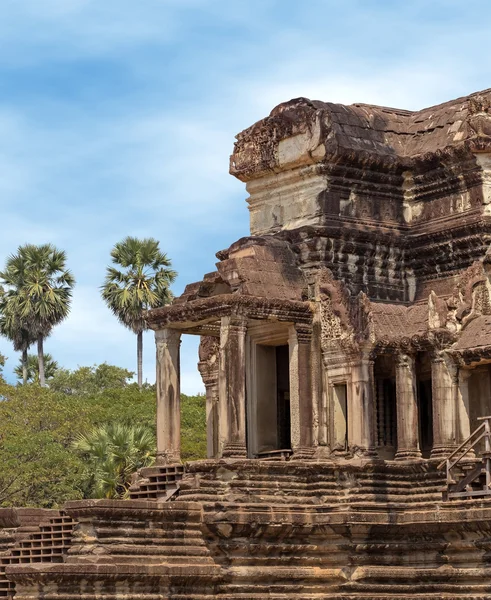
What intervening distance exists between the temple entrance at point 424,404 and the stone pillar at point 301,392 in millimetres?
2221

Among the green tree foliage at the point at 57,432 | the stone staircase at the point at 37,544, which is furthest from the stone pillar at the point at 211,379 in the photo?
the green tree foliage at the point at 57,432

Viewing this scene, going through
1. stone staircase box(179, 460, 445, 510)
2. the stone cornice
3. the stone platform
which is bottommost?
the stone platform

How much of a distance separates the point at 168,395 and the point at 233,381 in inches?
93.9

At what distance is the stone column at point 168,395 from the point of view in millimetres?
30531

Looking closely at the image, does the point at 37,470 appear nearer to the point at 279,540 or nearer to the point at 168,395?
the point at 168,395

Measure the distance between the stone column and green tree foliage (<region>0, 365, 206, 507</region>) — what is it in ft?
A: 44.4

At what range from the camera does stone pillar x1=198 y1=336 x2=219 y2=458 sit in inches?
1282

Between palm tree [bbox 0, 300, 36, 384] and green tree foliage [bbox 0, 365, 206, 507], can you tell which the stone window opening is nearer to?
green tree foliage [bbox 0, 365, 206, 507]

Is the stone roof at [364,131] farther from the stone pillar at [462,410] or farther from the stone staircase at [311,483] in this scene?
the stone staircase at [311,483]

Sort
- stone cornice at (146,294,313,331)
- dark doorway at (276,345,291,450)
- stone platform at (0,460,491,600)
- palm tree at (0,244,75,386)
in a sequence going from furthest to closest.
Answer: palm tree at (0,244,75,386) < dark doorway at (276,345,291,450) < stone cornice at (146,294,313,331) < stone platform at (0,460,491,600)

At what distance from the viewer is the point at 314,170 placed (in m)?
30.7

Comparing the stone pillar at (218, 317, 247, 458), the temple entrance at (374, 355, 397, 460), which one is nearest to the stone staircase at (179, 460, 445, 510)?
the stone pillar at (218, 317, 247, 458)

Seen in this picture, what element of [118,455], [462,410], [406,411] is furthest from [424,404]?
[118,455]

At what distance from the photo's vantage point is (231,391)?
28594 mm
